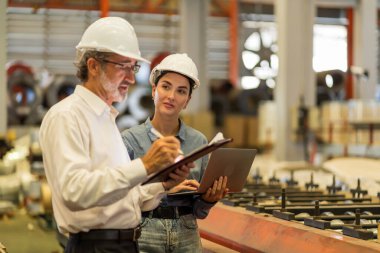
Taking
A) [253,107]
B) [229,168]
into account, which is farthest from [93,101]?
[253,107]

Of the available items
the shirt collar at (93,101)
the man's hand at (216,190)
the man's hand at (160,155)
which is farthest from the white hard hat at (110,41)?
the man's hand at (216,190)

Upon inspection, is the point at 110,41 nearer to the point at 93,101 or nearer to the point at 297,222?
the point at 93,101

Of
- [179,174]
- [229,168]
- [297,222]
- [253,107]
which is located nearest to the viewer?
[179,174]

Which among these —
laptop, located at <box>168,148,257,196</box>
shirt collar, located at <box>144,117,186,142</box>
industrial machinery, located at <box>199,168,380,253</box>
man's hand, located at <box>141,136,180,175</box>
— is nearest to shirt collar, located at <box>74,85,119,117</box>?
man's hand, located at <box>141,136,180,175</box>

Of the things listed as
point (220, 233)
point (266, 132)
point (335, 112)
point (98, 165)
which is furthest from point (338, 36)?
point (98, 165)

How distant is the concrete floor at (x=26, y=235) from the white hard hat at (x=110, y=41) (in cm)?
512

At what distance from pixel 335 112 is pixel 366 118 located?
0.59m

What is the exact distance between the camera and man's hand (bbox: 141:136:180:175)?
2.63 metres

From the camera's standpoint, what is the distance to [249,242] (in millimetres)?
4336

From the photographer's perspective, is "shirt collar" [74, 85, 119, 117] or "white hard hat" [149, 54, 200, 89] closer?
"shirt collar" [74, 85, 119, 117]

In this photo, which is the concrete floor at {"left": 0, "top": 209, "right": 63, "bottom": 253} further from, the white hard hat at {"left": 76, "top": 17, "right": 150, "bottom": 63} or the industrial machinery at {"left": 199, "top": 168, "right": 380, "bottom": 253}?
the white hard hat at {"left": 76, "top": 17, "right": 150, "bottom": 63}

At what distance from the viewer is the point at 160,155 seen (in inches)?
104

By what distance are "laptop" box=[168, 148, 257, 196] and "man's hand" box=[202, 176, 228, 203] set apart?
0.6 inches

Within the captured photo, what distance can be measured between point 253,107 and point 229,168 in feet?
48.5
